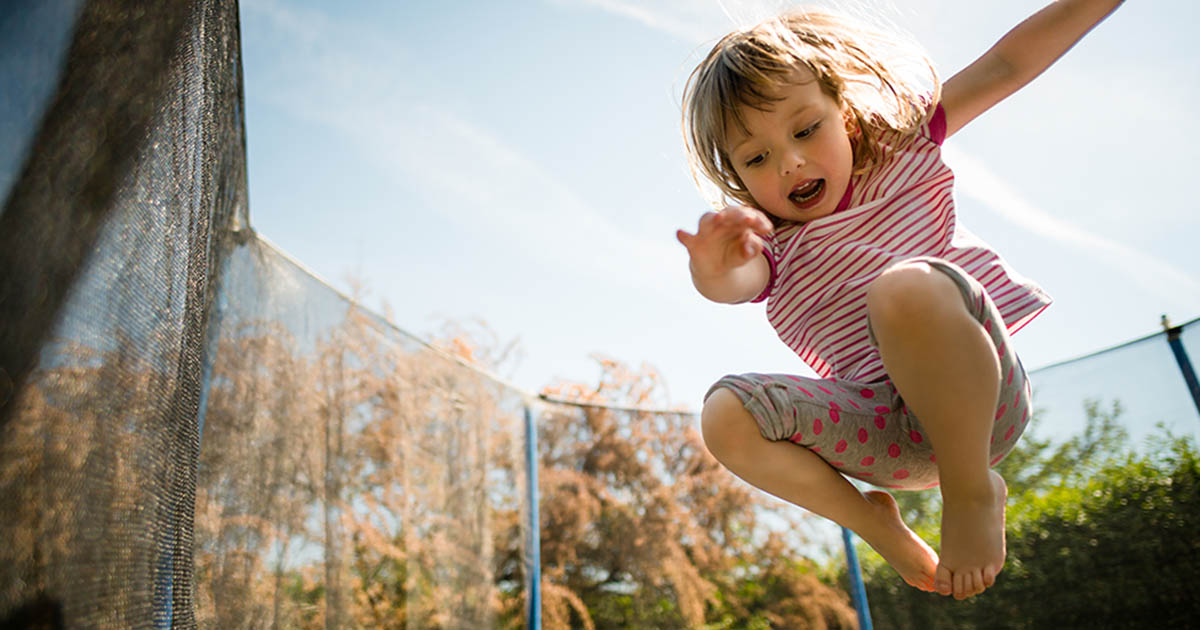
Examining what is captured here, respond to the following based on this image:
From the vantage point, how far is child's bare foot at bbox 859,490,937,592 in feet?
3.96

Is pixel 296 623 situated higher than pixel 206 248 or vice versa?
pixel 206 248

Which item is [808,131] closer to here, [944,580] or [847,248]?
[847,248]

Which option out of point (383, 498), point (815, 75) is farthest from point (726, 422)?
point (383, 498)

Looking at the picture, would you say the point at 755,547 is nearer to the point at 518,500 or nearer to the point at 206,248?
the point at 518,500

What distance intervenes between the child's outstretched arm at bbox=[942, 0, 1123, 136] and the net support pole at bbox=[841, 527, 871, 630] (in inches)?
106

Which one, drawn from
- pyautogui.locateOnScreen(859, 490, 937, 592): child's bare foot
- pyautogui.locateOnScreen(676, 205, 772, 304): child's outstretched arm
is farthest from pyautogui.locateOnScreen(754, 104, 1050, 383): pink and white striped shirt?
pyautogui.locateOnScreen(859, 490, 937, 592): child's bare foot

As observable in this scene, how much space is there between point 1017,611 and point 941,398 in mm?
3090

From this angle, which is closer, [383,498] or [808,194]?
[808,194]

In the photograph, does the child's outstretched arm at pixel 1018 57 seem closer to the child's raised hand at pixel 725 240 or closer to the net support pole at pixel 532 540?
the child's raised hand at pixel 725 240

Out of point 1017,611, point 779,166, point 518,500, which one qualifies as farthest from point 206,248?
point 1017,611

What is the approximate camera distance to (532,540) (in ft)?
11.3

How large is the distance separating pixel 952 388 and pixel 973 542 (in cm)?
22

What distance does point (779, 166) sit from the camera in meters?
1.23

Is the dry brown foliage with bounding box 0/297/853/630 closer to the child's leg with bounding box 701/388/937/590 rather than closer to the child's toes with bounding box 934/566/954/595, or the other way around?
the child's leg with bounding box 701/388/937/590
